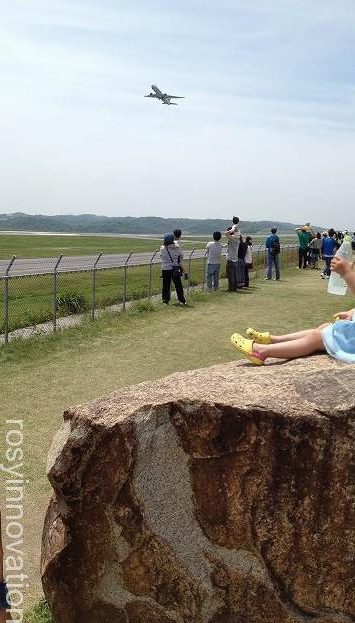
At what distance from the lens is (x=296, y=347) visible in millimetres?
5191

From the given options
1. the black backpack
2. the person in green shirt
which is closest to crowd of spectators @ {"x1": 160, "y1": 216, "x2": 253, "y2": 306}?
the black backpack

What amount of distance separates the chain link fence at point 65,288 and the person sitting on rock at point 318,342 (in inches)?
293

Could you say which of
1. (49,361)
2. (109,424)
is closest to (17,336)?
(49,361)

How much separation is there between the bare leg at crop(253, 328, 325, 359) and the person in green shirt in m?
23.8

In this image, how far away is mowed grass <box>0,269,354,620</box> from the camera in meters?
7.41

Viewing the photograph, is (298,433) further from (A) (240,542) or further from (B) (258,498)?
(A) (240,542)

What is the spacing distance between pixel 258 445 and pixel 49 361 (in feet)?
24.4

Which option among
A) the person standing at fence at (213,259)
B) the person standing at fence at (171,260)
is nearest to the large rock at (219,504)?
the person standing at fence at (171,260)

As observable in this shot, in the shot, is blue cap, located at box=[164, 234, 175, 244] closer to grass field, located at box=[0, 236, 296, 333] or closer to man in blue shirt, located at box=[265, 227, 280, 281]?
grass field, located at box=[0, 236, 296, 333]

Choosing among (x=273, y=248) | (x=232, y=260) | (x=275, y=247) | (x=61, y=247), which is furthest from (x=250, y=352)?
(x=61, y=247)

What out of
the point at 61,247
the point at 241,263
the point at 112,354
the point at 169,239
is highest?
the point at 169,239

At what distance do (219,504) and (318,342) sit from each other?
5.24ft

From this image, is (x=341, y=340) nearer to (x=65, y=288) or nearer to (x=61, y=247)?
(x=65, y=288)

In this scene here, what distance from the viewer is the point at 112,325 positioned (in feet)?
47.2
